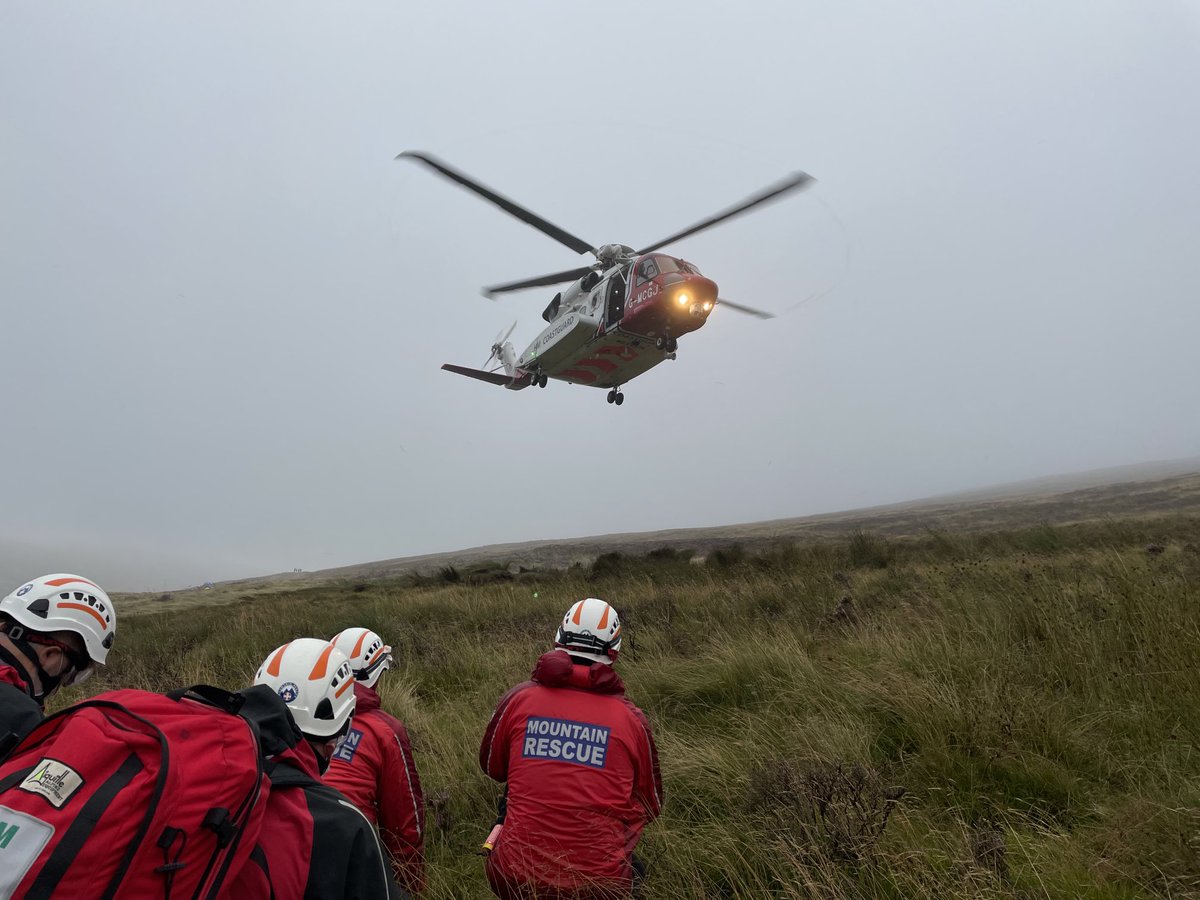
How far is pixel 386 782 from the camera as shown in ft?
11.4

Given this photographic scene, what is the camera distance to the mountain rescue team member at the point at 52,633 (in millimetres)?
2951

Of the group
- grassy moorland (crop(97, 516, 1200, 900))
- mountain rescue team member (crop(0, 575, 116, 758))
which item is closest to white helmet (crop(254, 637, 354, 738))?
mountain rescue team member (crop(0, 575, 116, 758))

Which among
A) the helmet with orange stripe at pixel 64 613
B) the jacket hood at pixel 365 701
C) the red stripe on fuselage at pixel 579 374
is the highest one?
the red stripe on fuselage at pixel 579 374

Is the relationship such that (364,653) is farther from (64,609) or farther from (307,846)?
(307,846)

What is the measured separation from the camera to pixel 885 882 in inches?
106

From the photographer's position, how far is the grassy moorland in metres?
2.77

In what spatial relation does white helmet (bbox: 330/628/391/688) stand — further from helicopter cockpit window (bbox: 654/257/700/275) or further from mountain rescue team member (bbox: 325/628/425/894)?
helicopter cockpit window (bbox: 654/257/700/275)

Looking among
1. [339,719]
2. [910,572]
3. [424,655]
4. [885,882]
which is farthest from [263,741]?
[910,572]

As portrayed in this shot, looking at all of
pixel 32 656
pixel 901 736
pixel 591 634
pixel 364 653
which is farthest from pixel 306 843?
pixel 901 736

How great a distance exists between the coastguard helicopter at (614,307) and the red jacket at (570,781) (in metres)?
9.88

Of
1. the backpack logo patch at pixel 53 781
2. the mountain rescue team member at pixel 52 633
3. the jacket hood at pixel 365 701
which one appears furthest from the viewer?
the jacket hood at pixel 365 701

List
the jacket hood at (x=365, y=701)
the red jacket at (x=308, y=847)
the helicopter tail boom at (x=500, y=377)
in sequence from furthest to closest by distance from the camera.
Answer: the helicopter tail boom at (x=500, y=377) < the jacket hood at (x=365, y=701) < the red jacket at (x=308, y=847)

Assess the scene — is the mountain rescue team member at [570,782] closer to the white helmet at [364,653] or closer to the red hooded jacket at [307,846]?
the white helmet at [364,653]

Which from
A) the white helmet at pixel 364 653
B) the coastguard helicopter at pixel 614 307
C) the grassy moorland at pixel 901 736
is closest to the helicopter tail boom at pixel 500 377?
the coastguard helicopter at pixel 614 307
